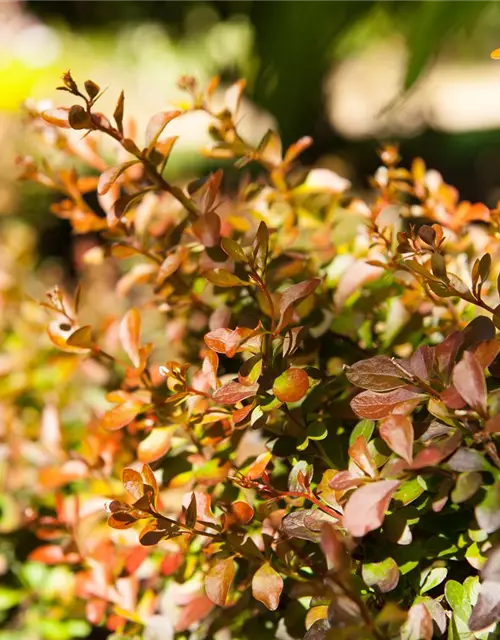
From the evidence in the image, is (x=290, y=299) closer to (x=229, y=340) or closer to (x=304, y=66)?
(x=229, y=340)

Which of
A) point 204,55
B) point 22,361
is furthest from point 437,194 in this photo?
point 204,55

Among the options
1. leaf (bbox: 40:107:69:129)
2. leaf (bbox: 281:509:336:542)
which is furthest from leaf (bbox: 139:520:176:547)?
leaf (bbox: 40:107:69:129)

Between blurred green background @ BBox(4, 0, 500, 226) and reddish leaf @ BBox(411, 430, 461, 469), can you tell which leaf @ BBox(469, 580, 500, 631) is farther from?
blurred green background @ BBox(4, 0, 500, 226)

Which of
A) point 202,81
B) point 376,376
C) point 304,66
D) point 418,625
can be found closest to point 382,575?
point 418,625

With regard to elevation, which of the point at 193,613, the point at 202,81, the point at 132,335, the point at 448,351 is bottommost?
the point at 202,81

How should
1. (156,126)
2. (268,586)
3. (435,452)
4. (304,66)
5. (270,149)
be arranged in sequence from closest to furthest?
1. (435,452)
2. (268,586)
3. (156,126)
4. (270,149)
5. (304,66)

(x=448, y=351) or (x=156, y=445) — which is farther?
(x=156, y=445)

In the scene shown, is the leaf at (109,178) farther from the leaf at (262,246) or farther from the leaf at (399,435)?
the leaf at (399,435)

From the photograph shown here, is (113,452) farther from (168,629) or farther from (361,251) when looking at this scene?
(361,251)
